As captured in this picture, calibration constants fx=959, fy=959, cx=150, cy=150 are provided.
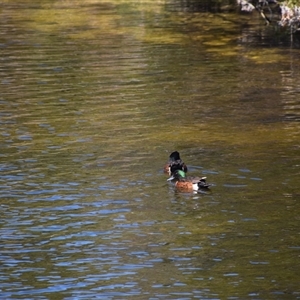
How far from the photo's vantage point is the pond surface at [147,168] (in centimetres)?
1245

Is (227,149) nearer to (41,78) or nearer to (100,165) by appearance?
(100,165)

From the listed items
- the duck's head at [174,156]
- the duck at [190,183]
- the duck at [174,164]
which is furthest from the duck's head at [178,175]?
the duck's head at [174,156]

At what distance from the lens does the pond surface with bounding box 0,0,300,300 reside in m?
12.5

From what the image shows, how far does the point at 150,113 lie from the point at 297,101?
156 inches

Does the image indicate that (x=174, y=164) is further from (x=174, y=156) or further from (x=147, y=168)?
(x=147, y=168)

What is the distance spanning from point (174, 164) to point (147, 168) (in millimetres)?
983

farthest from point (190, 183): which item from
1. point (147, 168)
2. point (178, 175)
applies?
point (147, 168)

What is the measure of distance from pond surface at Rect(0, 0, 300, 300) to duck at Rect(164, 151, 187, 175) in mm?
195

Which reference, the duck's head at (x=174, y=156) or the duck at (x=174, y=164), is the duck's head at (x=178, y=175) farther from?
the duck's head at (x=174, y=156)

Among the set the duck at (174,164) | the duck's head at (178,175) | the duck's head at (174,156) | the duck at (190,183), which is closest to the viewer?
the duck at (190,183)

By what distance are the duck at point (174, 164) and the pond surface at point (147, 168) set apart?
19cm

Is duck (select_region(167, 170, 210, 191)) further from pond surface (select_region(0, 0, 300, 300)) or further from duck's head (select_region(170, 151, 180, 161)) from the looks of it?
duck's head (select_region(170, 151, 180, 161))

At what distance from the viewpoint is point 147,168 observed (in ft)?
57.2

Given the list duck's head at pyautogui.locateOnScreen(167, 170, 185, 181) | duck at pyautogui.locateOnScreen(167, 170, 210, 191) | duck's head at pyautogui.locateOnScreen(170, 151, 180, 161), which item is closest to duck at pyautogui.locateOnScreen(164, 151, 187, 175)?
duck's head at pyautogui.locateOnScreen(170, 151, 180, 161)
